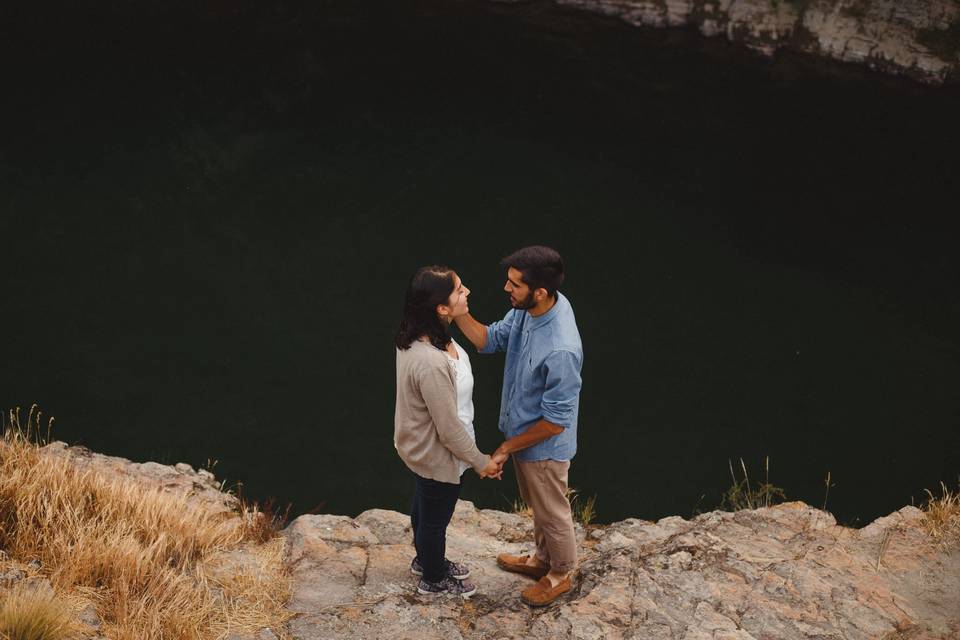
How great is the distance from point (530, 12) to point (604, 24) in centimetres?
130

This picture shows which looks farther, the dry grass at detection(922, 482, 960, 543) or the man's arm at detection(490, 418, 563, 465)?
the dry grass at detection(922, 482, 960, 543)

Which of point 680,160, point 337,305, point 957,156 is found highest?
point 957,156

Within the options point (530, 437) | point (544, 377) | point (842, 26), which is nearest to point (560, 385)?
point (544, 377)

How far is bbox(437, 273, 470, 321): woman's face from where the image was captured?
3.45m

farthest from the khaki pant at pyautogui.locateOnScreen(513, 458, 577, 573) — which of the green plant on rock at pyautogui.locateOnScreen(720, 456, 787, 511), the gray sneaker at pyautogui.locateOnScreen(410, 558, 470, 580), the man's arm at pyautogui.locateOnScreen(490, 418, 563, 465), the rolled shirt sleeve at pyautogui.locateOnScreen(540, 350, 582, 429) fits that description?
the green plant on rock at pyautogui.locateOnScreen(720, 456, 787, 511)

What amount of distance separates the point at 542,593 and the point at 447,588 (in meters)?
0.44

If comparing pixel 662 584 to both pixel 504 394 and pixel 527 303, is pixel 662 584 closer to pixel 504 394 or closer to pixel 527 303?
pixel 504 394

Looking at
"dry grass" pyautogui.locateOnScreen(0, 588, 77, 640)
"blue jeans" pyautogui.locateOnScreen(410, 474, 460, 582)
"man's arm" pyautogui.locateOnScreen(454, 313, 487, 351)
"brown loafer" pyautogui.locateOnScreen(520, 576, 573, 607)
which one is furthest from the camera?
"brown loafer" pyautogui.locateOnScreen(520, 576, 573, 607)

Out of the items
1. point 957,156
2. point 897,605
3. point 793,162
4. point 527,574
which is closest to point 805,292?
point 793,162

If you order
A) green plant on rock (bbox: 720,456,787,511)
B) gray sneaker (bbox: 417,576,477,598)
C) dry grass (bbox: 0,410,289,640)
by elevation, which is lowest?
green plant on rock (bbox: 720,456,787,511)

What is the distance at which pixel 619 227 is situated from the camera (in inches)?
458

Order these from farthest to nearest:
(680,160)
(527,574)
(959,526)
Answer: (680,160), (959,526), (527,574)

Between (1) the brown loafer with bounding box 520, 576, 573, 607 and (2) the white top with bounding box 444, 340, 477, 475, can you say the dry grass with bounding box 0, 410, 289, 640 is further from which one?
(2) the white top with bounding box 444, 340, 477, 475

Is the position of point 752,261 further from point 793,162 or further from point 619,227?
point 793,162
